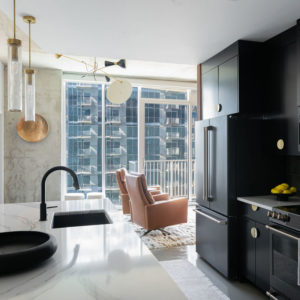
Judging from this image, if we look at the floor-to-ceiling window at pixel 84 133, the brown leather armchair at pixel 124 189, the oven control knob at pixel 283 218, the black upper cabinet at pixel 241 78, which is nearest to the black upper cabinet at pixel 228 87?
the black upper cabinet at pixel 241 78

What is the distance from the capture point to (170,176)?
20.8ft

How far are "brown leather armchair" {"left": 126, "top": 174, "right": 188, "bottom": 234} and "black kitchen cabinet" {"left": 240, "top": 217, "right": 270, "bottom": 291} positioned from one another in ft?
4.84

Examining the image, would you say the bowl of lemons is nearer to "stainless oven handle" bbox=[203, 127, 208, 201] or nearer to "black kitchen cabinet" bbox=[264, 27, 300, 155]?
"black kitchen cabinet" bbox=[264, 27, 300, 155]

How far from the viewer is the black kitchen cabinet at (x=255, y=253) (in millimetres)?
2279

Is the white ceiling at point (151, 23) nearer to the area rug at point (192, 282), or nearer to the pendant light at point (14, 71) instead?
the pendant light at point (14, 71)

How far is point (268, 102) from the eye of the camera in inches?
104

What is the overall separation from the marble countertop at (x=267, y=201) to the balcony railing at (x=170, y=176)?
3.65 metres

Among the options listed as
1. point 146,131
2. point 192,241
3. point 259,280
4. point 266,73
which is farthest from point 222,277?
point 146,131

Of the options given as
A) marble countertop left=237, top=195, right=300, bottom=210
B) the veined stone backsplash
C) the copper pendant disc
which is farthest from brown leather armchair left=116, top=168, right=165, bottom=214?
the veined stone backsplash

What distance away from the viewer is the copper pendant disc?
16.5 feet

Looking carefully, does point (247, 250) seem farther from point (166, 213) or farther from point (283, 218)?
point (166, 213)

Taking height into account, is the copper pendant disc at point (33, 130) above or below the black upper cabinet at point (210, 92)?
below

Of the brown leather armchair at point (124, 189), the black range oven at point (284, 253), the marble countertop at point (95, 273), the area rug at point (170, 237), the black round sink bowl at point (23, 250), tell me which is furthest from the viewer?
the brown leather armchair at point (124, 189)

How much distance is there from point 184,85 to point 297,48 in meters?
3.95
